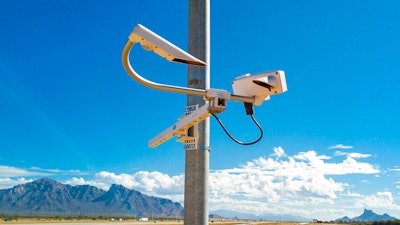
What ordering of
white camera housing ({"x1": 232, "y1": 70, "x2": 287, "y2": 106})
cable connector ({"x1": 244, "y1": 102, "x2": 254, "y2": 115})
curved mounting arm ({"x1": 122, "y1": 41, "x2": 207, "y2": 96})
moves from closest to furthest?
curved mounting arm ({"x1": 122, "y1": 41, "x2": 207, "y2": 96})
white camera housing ({"x1": 232, "y1": 70, "x2": 287, "y2": 106})
cable connector ({"x1": 244, "y1": 102, "x2": 254, "y2": 115})

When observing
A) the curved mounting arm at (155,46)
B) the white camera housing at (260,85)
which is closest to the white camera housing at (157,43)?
the curved mounting arm at (155,46)

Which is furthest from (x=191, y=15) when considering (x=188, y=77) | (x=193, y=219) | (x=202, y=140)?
(x=193, y=219)

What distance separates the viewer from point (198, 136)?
546cm

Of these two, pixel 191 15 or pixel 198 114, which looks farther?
pixel 191 15

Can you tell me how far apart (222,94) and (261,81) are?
36 cm

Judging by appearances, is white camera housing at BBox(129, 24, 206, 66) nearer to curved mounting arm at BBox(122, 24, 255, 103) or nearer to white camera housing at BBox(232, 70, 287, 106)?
curved mounting arm at BBox(122, 24, 255, 103)

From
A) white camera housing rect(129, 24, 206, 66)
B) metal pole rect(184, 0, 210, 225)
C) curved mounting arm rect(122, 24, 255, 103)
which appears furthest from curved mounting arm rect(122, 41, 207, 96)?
metal pole rect(184, 0, 210, 225)

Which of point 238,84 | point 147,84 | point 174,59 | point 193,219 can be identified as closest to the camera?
point 174,59

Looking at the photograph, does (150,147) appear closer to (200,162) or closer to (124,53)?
(200,162)

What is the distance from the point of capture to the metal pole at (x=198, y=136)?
545cm

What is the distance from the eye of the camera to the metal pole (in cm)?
545

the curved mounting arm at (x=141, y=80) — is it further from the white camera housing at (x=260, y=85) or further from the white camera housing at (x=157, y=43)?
the white camera housing at (x=260, y=85)

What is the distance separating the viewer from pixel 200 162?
5.49 metres

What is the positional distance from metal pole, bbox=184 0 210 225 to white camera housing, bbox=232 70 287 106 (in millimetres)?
1172
